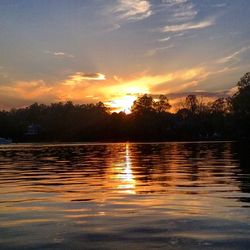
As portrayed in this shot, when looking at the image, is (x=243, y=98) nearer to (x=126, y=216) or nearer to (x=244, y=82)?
(x=244, y=82)

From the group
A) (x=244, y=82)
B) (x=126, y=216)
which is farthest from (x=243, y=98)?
(x=126, y=216)

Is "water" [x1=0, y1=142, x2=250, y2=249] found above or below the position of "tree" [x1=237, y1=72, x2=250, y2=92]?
below

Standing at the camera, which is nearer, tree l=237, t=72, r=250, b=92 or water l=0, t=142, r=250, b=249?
water l=0, t=142, r=250, b=249

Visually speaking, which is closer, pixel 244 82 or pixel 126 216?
pixel 126 216

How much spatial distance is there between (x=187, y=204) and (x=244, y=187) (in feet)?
21.3

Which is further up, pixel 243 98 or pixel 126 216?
pixel 243 98

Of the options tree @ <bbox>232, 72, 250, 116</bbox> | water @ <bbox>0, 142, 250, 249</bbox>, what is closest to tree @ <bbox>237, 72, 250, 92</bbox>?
tree @ <bbox>232, 72, 250, 116</bbox>

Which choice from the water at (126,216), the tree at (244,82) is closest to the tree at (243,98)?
the tree at (244,82)

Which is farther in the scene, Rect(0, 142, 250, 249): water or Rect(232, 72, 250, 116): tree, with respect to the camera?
Rect(232, 72, 250, 116): tree

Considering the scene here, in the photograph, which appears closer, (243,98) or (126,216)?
(126,216)

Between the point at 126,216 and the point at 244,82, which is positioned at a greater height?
the point at 244,82

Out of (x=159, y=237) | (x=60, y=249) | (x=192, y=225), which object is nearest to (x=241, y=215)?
(x=192, y=225)

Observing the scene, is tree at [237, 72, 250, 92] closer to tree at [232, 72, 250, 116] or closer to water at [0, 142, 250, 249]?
tree at [232, 72, 250, 116]

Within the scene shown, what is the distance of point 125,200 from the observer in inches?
688
